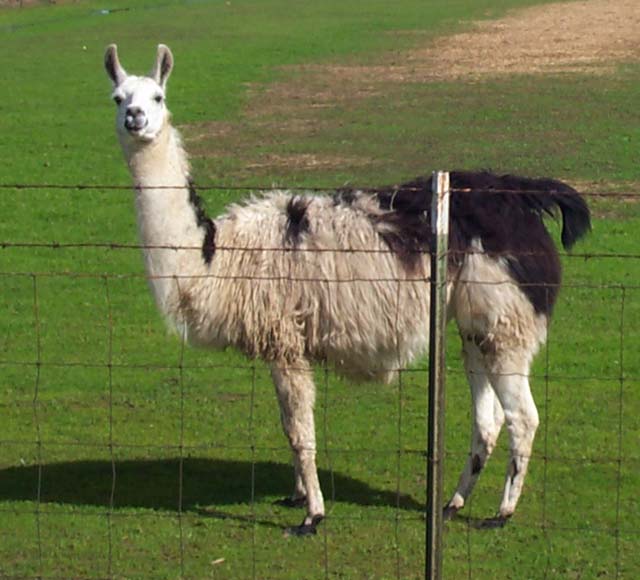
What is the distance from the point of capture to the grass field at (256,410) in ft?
25.5

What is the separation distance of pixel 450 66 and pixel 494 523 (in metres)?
21.8

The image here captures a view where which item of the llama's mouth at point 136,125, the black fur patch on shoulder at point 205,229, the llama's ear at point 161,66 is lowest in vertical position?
the black fur patch on shoulder at point 205,229

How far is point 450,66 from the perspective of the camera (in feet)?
96.0

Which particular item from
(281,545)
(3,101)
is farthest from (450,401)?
(3,101)

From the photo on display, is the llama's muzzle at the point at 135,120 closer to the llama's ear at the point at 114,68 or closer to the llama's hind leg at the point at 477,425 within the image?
the llama's ear at the point at 114,68

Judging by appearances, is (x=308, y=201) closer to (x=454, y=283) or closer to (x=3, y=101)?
(x=454, y=283)

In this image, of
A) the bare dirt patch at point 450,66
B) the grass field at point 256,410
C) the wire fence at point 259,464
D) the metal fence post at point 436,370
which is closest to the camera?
the metal fence post at point 436,370

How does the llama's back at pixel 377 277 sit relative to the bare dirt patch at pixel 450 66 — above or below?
above

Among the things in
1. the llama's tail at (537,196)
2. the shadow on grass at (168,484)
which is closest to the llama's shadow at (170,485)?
the shadow on grass at (168,484)

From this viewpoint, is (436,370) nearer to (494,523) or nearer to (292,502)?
(494,523)

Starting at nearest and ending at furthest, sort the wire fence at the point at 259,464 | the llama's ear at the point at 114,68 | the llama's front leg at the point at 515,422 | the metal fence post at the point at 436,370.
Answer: the metal fence post at the point at 436,370, the wire fence at the point at 259,464, the llama's front leg at the point at 515,422, the llama's ear at the point at 114,68

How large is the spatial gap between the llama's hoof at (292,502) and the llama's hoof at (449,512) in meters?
0.74

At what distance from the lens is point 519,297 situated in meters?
8.17

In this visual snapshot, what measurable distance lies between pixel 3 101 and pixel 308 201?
18.5 meters
